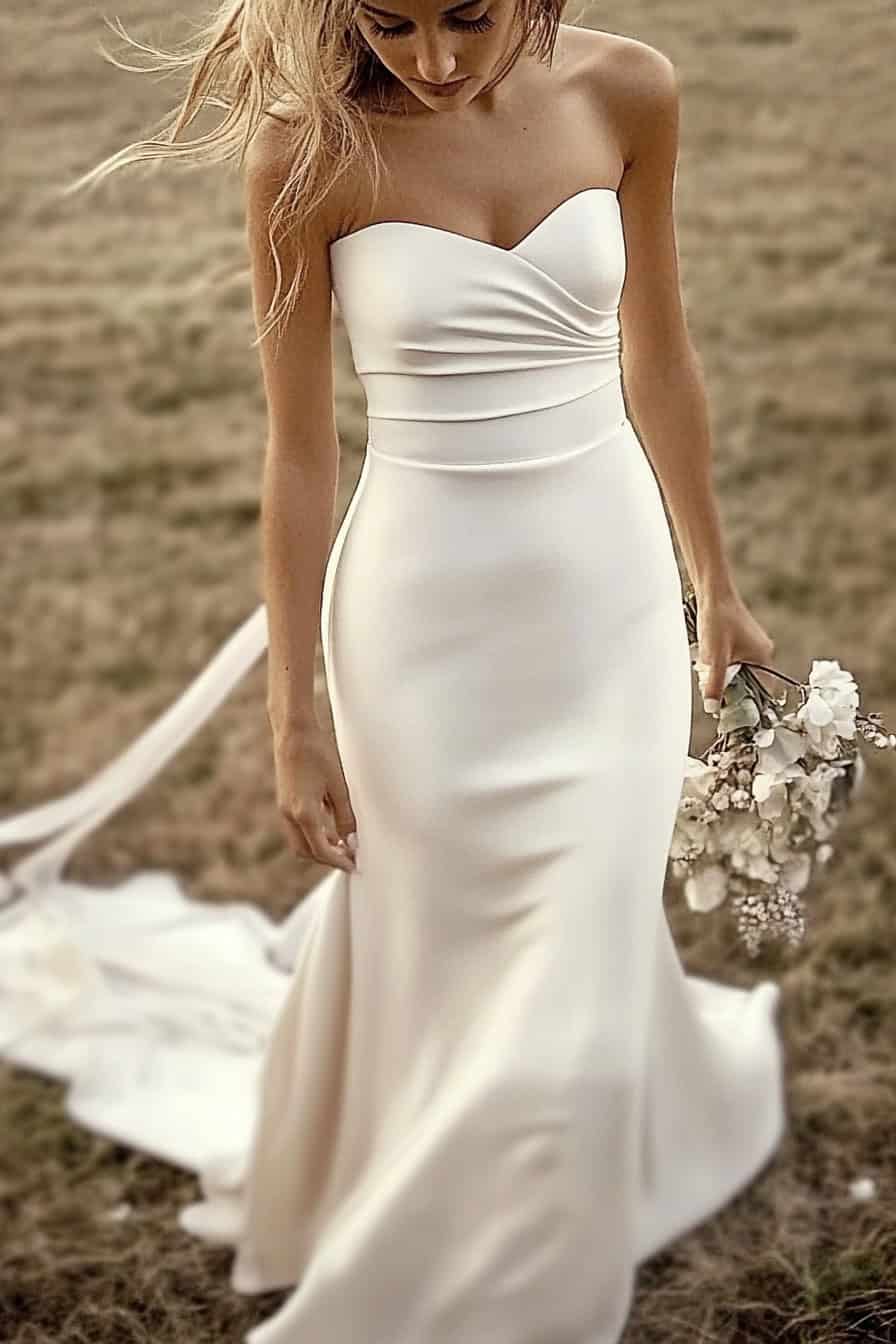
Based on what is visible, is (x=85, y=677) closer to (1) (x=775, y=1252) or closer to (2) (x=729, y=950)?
(2) (x=729, y=950)

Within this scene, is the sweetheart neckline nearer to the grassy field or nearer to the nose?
the nose

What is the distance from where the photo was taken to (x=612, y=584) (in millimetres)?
1943

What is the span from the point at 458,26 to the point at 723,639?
813 mm

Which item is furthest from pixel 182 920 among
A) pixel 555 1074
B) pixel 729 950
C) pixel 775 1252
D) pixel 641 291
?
pixel 641 291

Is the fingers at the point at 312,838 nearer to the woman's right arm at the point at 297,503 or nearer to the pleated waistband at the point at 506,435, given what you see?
the woman's right arm at the point at 297,503

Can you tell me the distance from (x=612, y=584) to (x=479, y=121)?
0.53 metres

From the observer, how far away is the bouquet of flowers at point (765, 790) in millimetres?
1989

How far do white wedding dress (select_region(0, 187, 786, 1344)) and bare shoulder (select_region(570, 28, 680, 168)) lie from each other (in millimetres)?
93

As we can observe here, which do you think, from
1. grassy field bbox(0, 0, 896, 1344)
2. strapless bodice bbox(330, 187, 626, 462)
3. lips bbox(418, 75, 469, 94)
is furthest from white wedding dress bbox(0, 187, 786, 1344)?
grassy field bbox(0, 0, 896, 1344)

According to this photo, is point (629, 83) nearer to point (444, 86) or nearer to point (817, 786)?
point (444, 86)

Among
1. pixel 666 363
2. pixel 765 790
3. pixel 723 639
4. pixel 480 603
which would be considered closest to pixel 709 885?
pixel 765 790

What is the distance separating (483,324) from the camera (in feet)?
5.91

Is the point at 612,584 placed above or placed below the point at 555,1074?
above

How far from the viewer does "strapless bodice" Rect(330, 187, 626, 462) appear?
70.1 inches
